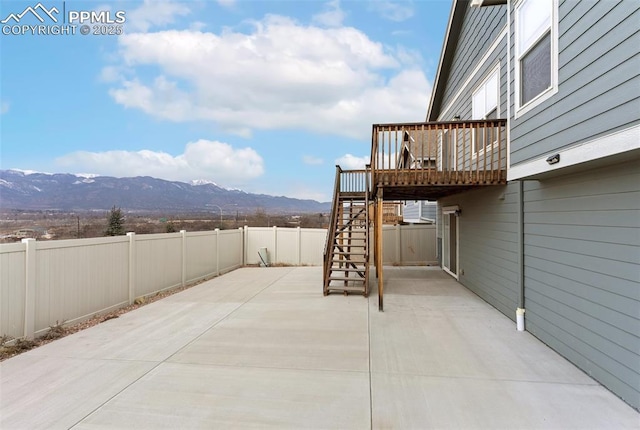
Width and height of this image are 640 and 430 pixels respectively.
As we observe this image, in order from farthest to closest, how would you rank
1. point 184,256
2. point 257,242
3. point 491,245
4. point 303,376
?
point 257,242, point 184,256, point 491,245, point 303,376

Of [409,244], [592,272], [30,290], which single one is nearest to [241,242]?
[409,244]

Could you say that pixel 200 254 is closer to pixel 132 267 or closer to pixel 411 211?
pixel 132 267

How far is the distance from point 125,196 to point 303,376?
192ft

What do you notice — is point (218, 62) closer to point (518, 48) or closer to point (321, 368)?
point (518, 48)

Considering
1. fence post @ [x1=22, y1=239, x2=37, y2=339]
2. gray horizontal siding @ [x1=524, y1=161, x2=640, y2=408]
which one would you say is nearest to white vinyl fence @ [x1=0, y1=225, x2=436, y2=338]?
fence post @ [x1=22, y1=239, x2=37, y2=339]

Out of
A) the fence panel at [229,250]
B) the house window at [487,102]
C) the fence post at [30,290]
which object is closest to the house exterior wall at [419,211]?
the house window at [487,102]

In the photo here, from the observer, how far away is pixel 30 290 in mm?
4027

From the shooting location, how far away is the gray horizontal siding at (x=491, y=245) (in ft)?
16.4

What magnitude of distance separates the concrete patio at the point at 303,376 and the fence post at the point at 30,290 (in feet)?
1.26

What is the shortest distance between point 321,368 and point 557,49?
14.1 feet

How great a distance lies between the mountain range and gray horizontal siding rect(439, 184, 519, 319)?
1996cm

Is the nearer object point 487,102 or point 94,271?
point 94,271

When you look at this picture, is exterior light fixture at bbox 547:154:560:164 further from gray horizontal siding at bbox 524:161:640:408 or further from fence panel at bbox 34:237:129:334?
fence panel at bbox 34:237:129:334

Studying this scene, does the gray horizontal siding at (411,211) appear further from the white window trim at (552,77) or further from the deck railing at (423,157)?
the white window trim at (552,77)
